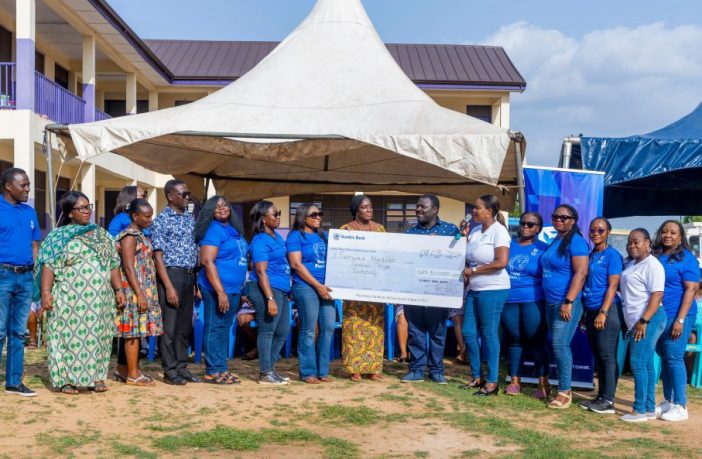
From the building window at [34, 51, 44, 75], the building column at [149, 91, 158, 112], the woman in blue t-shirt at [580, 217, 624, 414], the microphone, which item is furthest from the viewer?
the building column at [149, 91, 158, 112]

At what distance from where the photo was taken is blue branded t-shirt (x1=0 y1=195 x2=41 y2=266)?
604cm

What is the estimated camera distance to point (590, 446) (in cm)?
523

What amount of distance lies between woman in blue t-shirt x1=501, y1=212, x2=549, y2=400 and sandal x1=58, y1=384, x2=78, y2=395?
369cm

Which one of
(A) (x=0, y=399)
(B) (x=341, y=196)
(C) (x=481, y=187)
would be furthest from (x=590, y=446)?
(B) (x=341, y=196)

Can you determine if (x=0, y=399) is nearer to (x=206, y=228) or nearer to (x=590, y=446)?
(x=206, y=228)

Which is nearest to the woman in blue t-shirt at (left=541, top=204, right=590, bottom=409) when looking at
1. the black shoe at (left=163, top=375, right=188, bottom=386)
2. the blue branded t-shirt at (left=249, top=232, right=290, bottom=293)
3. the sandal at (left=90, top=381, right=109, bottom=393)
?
the blue branded t-shirt at (left=249, top=232, right=290, bottom=293)

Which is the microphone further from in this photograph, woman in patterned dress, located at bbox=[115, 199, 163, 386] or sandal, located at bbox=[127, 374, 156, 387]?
sandal, located at bbox=[127, 374, 156, 387]

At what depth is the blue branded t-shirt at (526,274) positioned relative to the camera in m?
6.66

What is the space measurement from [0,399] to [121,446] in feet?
5.81

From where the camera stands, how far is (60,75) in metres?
20.8

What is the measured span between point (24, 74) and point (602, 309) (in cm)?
1151

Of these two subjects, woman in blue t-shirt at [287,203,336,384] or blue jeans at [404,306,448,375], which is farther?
blue jeans at [404,306,448,375]

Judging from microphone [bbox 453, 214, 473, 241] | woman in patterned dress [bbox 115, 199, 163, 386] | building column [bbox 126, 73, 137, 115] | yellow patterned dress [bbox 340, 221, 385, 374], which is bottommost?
yellow patterned dress [bbox 340, 221, 385, 374]

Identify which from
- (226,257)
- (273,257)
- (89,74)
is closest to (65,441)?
(226,257)
